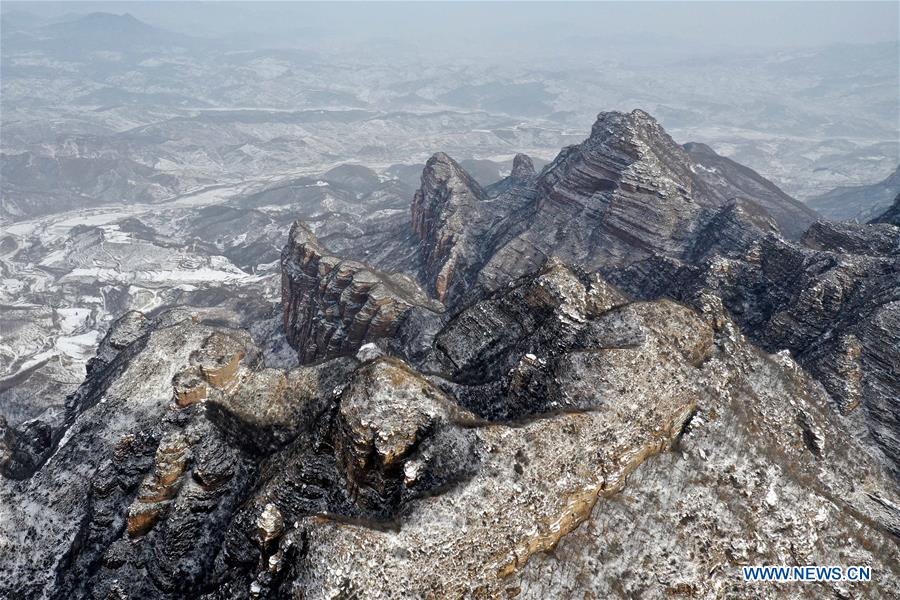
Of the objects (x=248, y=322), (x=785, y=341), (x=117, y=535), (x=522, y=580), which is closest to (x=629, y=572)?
(x=522, y=580)

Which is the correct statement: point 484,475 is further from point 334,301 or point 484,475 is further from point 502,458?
point 334,301

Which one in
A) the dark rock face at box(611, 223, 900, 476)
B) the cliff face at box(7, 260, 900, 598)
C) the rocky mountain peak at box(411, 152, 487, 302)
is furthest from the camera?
the rocky mountain peak at box(411, 152, 487, 302)

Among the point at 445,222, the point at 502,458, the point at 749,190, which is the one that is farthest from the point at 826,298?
the point at 749,190

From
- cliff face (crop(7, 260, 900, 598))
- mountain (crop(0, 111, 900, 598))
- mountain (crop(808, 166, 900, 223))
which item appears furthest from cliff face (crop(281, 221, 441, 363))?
mountain (crop(808, 166, 900, 223))

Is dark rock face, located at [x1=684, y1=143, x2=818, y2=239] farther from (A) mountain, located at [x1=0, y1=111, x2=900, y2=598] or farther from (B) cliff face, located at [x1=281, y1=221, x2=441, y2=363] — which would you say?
(B) cliff face, located at [x1=281, y1=221, x2=441, y2=363]

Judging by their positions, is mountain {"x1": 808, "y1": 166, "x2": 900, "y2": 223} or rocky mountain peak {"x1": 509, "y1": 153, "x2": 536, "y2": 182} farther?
mountain {"x1": 808, "y1": 166, "x2": 900, "y2": 223}

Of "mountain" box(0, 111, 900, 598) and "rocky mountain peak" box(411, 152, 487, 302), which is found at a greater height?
"mountain" box(0, 111, 900, 598)
